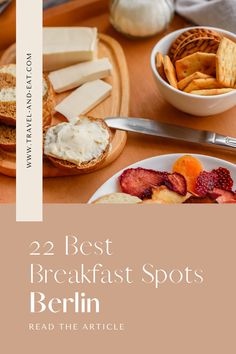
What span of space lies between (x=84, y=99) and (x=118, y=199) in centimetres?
43

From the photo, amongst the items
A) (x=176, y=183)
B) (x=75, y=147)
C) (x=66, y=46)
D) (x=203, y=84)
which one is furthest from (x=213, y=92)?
(x=66, y=46)

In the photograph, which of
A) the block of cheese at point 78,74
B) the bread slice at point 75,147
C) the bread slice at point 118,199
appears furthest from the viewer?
the block of cheese at point 78,74

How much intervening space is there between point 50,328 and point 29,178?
33 centimetres

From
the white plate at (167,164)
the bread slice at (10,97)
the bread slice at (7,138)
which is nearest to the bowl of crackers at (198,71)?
the white plate at (167,164)

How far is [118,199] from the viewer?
4.05ft

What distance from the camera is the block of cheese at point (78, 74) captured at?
1600mm

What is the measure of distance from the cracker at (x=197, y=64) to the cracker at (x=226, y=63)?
0.10ft

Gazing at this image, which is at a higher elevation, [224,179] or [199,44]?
[199,44]

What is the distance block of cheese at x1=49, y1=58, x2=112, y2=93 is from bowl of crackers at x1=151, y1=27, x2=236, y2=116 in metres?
0.20

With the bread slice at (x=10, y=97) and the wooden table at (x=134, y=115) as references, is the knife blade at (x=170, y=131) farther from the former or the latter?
the bread slice at (x=10, y=97)

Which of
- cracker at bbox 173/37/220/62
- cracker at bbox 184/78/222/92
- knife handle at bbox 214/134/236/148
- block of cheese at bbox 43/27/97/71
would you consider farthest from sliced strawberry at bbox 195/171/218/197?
block of cheese at bbox 43/27/97/71

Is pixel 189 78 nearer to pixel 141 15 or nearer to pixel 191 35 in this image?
pixel 191 35

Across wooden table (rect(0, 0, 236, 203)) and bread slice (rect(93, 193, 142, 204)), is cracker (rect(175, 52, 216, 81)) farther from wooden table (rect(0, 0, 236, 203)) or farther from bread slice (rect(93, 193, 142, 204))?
bread slice (rect(93, 193, 142, 204))

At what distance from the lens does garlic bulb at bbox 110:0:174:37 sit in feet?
5.46
